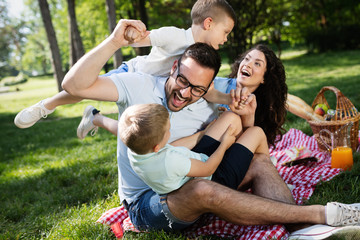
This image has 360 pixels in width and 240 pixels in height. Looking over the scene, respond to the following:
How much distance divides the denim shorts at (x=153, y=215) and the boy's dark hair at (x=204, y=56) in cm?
106

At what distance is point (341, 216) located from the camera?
6.86 feet

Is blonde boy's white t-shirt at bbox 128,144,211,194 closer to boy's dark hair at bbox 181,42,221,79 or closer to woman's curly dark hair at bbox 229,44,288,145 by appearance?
boy's dark hair at bbox 181,42,221,79

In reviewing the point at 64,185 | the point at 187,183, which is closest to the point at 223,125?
the point at 187,183

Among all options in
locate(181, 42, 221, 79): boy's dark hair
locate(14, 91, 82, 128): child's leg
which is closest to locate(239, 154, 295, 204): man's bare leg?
locate(181, 42, 221, 79): boy's dark hair

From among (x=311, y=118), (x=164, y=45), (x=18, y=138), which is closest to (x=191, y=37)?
(x=164, y=45)

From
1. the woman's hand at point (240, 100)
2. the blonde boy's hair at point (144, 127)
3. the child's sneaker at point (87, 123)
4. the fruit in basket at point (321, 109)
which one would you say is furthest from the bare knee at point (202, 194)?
the fruit in basket at point (321, 109)

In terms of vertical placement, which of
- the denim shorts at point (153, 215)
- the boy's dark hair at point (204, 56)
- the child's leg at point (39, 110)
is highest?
the boy's dark hair at point (204, 56)

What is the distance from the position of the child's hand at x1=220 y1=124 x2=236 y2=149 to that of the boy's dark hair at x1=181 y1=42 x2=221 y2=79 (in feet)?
1.62

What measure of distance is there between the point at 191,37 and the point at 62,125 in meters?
5.97

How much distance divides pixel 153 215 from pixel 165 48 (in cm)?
151

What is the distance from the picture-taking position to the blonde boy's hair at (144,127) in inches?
77.4

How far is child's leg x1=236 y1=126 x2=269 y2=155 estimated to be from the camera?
2.62 meters

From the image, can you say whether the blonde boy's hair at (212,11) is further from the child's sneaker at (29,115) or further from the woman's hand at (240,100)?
the child's sneaker at (29,115)

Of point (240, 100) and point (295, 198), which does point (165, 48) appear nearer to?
point (240, 100)
